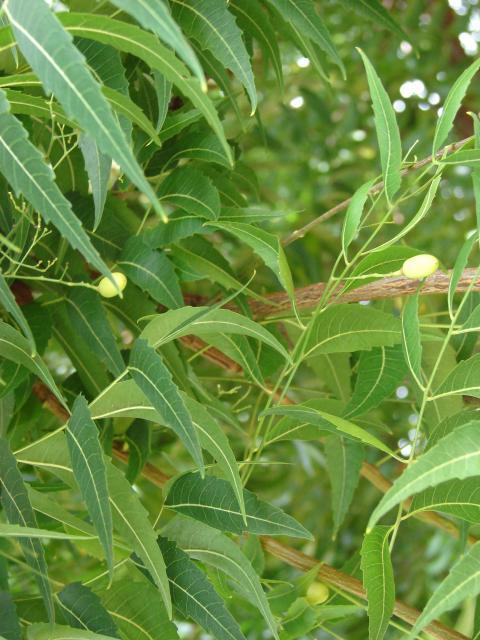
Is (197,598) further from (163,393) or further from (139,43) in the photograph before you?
(139,43)

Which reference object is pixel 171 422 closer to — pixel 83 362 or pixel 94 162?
pixel 94 162

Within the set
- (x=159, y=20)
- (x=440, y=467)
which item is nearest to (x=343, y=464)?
(x=440, y=467)

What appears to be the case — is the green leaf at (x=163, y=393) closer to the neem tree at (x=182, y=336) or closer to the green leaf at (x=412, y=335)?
the neem tree at (x=182, y=336)

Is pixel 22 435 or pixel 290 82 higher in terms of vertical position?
pixel 22 435

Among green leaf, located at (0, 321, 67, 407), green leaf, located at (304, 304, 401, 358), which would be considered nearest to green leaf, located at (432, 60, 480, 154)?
green leaf, located at (304, 304, 401, 358)

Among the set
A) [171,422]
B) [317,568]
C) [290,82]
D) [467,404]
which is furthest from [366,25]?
[171,422]

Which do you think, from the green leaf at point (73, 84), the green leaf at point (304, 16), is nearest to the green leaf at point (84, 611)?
the green leaf at point (73, 84)
